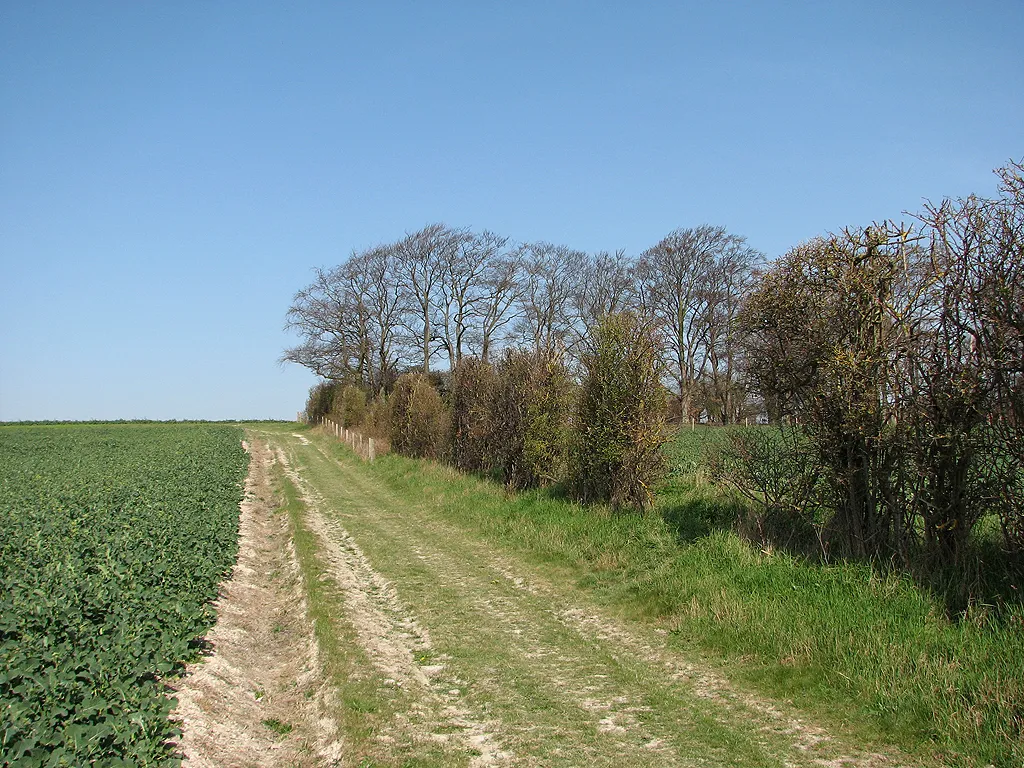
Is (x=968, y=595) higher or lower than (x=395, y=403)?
lower

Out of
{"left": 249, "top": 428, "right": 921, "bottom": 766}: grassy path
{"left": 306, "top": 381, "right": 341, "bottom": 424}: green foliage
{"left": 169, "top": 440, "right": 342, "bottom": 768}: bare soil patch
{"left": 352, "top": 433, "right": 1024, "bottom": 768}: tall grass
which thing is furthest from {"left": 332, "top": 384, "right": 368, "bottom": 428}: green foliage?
{"left": 352, "top": 433, "right": 1024, "bottom": 768}: tall grass

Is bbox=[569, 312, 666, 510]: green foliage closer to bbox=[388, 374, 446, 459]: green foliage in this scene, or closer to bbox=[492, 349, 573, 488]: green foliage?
bbox=[492, 349, 573, 488]: green foliage

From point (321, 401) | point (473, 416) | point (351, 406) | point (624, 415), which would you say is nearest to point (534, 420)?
point (624, 415)

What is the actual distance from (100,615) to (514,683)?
3648mm

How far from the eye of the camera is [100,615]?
19.6 feet

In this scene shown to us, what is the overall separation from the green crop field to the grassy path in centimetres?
141

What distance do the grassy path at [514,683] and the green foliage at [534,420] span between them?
5.03 meters

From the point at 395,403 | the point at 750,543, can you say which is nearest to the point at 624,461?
the point at 750,543

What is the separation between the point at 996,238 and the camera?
5992mm

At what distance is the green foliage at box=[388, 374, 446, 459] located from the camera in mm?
25719

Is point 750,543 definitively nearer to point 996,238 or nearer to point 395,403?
point 996,238

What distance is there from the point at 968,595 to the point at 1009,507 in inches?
33.8

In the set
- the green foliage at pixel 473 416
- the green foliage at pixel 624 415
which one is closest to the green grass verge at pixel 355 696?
the green foliage at pixel 624 415

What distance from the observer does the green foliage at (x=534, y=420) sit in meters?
15.6
